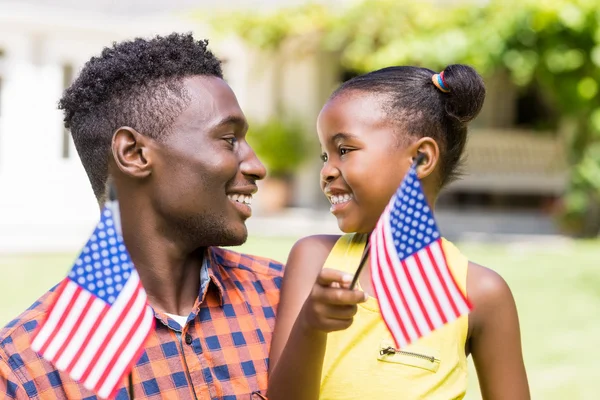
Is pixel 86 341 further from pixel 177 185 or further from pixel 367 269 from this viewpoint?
pixel 367 269

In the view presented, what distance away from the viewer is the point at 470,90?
2.22m

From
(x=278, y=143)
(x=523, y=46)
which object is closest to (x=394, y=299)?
(x=523, y=46)

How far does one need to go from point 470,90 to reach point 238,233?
71 cm

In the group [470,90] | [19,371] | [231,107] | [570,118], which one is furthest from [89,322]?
[570,118]

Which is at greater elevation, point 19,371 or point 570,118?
point 570,118

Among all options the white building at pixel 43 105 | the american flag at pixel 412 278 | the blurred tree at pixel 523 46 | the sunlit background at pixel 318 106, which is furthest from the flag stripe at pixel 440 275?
the white building at pixel 43 105

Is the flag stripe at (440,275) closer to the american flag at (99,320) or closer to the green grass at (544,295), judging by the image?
the american flag at (99,320)

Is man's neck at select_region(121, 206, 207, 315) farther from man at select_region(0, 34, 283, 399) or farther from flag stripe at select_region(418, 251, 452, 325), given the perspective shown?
flag stripe at select_region(418, 251, 452, 325)

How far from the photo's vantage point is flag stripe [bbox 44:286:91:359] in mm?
1693

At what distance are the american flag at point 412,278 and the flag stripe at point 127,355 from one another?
0.48 m

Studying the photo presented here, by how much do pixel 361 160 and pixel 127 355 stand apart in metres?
0.76

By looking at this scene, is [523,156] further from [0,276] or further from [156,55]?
[156,55]

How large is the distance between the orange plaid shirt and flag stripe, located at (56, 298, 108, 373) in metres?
0.16

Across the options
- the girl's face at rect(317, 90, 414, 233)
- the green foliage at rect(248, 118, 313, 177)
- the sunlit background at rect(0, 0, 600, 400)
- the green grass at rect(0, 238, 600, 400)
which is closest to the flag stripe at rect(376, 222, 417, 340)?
the girl's face at rect(317, 90, 414, 233)
